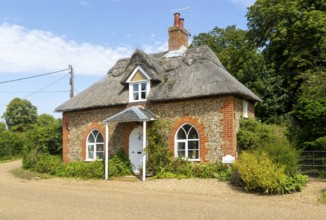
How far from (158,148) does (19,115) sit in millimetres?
50255

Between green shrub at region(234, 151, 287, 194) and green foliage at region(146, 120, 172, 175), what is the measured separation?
5015 millimetres

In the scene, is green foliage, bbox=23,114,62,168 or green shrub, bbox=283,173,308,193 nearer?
green shrub, bbox=283,173,308,193

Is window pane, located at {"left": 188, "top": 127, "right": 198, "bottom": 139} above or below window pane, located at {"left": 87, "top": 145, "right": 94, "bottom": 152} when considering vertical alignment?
above

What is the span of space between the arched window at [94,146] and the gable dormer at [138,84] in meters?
3.13

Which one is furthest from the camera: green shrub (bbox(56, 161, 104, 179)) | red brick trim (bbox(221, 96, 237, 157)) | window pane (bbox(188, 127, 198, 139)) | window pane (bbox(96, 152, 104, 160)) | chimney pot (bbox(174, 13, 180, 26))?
chimney pot (bbox(174, 13, 180, 26))

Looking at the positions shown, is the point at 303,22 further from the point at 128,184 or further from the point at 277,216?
the point at 277,216

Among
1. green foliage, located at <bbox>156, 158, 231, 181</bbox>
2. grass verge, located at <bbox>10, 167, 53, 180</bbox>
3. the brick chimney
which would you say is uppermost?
the brick chimney

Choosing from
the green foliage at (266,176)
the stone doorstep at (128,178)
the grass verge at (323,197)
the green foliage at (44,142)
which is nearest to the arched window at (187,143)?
the stone doorstep at (128,178)

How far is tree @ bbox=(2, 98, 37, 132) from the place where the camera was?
199ft

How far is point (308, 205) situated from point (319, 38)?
17.4m

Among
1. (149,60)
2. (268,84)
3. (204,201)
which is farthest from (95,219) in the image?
(268,84)

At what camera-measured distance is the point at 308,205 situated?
34.2 feet

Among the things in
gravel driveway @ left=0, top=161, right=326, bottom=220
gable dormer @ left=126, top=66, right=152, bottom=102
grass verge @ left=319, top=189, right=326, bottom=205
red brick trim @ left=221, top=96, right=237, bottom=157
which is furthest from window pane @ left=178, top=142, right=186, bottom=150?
grass verge @ left=319, top=189, right=326, bottom=205

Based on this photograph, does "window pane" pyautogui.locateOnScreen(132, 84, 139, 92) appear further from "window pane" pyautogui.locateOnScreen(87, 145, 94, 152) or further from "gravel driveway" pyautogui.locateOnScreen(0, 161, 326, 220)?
"gravel driveway" pyautogui.locateOnScreen(0, 161, 326, 220)
